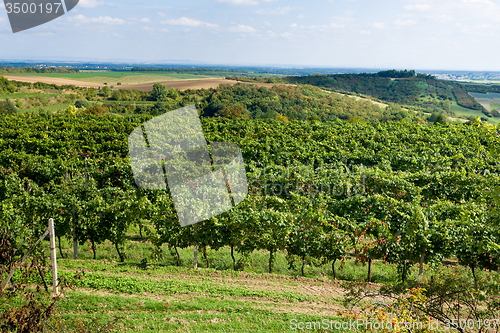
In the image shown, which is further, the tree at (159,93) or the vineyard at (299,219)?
the tree at (159,93)

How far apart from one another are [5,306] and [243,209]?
21.8ft

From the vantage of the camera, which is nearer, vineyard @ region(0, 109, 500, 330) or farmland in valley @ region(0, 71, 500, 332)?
farmland in valley @ region(0, 71, 500, 332)

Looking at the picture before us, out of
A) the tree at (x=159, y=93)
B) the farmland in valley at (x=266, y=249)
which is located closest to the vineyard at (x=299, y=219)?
the farmland in valley at (x=266, y=249)

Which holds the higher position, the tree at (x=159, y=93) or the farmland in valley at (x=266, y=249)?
the tree at (x=159, y=93)

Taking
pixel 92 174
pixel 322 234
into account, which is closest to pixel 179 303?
pixel 322 234

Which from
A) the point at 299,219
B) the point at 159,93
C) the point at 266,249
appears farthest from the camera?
the point at 159,93

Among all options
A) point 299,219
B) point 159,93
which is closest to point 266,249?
point 299,219

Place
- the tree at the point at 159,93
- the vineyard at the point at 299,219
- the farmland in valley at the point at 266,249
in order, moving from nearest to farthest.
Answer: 1. the farmland in valley at the point at 266,249
2. the vineyard at the point at 299,219
3. the tree at the point at 159,93

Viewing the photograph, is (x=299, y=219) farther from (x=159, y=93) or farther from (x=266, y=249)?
(x=159, y=93)

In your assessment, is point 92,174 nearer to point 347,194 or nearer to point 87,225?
point 87,225

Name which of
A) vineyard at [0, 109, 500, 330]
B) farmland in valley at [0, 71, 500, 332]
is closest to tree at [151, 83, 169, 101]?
farmland in valley at [0, 71, 500, 332]

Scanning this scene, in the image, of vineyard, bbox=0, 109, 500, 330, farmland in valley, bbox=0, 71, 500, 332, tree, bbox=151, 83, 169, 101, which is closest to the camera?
farmland in valley, bbox=0, 71, 500, 332

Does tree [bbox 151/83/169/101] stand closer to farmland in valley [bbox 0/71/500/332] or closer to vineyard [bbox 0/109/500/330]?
farmland in valley [bbox 0/71/500/332]

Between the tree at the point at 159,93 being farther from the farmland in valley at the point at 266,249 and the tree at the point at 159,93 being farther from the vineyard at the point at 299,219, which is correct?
the vineyard at the point at 299,219
